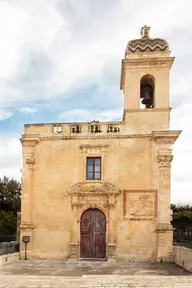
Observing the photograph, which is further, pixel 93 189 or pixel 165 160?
pixel 93 189

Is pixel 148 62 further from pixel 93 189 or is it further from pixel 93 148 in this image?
pixel 93 189

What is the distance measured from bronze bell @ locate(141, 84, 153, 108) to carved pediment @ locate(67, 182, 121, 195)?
4.75 m

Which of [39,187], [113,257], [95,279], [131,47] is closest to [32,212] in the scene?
[39,187]

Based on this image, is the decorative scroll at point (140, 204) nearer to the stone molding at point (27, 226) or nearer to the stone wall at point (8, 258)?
the stone molding at point (27, 226)

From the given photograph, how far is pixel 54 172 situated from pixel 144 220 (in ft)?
15.8

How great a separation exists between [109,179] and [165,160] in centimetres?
275

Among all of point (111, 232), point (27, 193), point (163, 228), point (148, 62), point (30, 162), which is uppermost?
point (148, 62)

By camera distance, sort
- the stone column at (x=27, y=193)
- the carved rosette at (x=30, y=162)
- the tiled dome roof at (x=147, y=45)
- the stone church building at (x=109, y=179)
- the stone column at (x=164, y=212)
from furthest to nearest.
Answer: the tiled dome roof at (x=147, y=45)
the carved rosette at (x=30, y=162)
the stone column at (x=27, y=193)
the stone church building at (x=109, y=179)
the stone column at (x=164, y=212)

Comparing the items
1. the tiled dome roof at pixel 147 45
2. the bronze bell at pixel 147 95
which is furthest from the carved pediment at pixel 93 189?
the tiled dome roof at pixel 147 45

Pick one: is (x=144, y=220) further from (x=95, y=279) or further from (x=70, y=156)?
(x=95, y=279)

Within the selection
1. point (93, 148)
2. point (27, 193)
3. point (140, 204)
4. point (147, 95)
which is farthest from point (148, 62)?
point (27, 193)

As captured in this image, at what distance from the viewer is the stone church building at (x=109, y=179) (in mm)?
16078

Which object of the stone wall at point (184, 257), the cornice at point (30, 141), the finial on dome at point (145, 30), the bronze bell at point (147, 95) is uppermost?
the finial on dome at point (145, 30)

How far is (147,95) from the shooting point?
1802 cm
